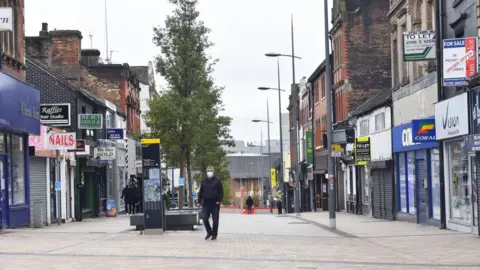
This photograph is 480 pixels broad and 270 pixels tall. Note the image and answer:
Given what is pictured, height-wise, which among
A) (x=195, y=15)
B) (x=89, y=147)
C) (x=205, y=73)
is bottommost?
(x=89, y=147)

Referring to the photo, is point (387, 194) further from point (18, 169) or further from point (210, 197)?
point (210, 197)

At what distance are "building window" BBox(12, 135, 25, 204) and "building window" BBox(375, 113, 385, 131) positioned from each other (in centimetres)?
1550

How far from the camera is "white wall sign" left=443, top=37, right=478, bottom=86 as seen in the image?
21.8m

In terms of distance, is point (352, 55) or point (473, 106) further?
point (352, 55)

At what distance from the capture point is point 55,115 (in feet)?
109

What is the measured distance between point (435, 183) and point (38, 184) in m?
14.2

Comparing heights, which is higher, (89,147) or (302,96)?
(302,96)

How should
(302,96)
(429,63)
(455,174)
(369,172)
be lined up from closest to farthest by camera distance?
(455,174) → (429,63) → (369,172) → (302,96)

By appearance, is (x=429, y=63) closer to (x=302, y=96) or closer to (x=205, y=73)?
(x=205, y=73)

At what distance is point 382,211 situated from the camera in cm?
3653

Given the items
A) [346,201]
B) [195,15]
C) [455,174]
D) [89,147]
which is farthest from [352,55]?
[455,174]

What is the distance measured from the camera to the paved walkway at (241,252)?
1462 cm

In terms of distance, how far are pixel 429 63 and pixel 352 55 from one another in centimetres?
2025

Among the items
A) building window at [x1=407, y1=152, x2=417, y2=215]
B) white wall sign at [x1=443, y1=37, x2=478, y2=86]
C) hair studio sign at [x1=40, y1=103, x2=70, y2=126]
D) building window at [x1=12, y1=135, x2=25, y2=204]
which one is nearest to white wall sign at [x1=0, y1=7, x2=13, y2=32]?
building window at [x1=12, y1=135, x2=25, y2=204]
